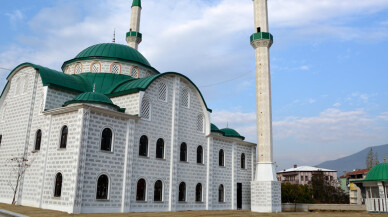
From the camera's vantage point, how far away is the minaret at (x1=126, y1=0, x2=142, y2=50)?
85.7 ft

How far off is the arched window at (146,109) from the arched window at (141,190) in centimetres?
310

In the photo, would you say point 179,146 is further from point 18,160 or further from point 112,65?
point 18,160

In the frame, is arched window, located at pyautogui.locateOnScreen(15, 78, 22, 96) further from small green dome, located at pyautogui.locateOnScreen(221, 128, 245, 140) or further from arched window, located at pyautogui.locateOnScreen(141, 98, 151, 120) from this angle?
small green dome, located at pyautogui.locateOnScreen(221, 128, 245, 140)

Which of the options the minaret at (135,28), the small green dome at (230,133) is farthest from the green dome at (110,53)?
the small green dome at (230,133)

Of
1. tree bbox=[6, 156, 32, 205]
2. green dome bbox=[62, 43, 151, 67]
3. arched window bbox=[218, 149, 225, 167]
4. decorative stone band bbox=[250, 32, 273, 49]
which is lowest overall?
tree bbox=[6, 156, 32, 205]

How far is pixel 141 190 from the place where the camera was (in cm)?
1605

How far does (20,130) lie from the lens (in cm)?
1681

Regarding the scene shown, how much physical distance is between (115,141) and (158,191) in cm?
371

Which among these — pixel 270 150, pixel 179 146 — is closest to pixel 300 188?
pixel 270 150

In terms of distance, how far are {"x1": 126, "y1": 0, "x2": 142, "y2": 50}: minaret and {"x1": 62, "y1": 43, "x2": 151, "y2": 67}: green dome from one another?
503 centimetres

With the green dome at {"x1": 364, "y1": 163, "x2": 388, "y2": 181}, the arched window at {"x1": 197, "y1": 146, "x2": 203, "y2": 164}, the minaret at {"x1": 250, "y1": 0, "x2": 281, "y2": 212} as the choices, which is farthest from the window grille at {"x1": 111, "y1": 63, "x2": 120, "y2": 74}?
the green dome at {"x1": 364, "y1": 163, "x2": 388, "y2": 181}

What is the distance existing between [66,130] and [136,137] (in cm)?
315

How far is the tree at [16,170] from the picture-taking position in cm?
1587

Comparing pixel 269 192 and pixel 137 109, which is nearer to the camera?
pixel 137 109
